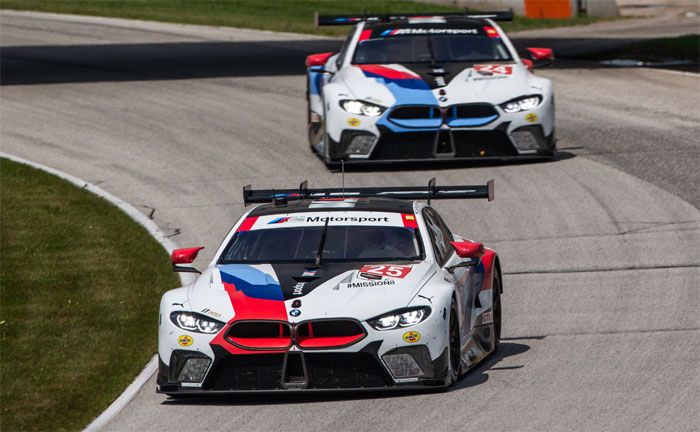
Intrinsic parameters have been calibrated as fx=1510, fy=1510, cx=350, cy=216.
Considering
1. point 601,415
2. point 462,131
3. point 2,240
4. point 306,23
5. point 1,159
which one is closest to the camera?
point 601,415

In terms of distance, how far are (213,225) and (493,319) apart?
19.7ft

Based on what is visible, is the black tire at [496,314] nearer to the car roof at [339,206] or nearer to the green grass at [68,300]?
the car roof at [339,206]

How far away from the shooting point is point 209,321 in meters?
10.4

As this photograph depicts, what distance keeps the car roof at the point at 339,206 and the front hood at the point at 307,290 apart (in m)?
0.87

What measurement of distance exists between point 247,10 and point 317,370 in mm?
32108

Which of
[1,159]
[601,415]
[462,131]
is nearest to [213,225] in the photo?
[462,131]

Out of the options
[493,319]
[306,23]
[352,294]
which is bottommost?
[306,23]

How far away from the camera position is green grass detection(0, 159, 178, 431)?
11484 mm

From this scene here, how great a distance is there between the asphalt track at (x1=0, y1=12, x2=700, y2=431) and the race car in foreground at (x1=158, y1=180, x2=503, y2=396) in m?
0.24

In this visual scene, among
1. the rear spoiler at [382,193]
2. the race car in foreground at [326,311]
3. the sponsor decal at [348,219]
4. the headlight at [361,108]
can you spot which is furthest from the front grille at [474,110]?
the sponsor decal at [348,219]

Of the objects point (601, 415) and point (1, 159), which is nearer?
point (601, 415)

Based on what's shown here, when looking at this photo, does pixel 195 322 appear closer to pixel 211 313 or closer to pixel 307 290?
pixel 211 313

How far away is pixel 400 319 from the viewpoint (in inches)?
404

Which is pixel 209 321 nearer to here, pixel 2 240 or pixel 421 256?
pixel 421 256
